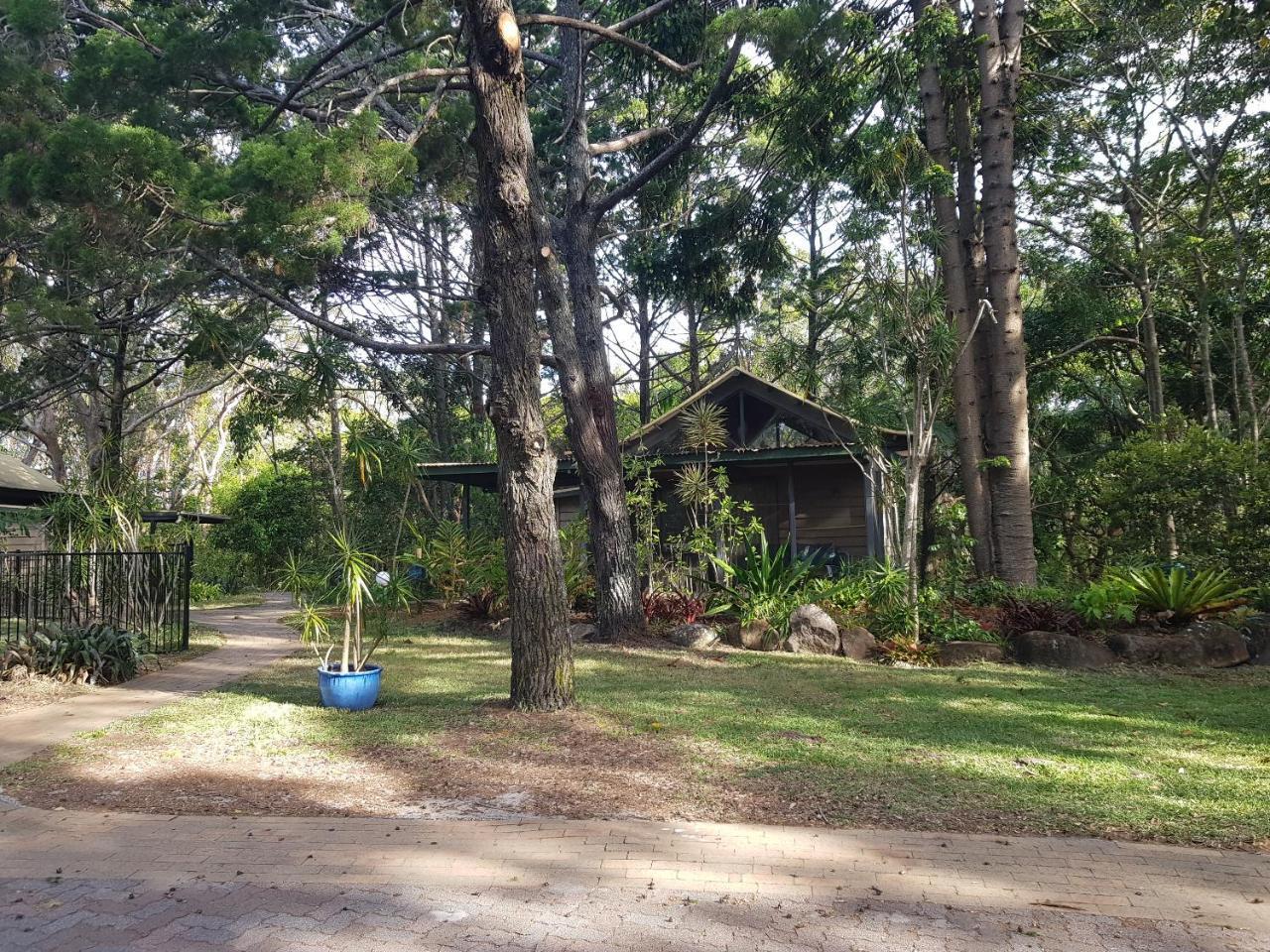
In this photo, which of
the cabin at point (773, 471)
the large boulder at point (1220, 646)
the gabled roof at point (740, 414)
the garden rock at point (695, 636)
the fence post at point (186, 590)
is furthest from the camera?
the gabled roof at point (740, 414)

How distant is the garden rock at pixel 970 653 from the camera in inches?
419

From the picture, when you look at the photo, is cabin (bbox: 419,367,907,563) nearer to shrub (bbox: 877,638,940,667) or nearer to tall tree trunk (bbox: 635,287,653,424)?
shrub (bbox: 877,638,940,667)

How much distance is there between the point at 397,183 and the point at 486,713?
23.7 ft

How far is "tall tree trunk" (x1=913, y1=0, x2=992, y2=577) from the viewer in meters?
13.5

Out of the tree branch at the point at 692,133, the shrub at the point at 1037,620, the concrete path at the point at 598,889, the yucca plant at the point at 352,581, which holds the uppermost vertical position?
the tree branch at the point at 692,133

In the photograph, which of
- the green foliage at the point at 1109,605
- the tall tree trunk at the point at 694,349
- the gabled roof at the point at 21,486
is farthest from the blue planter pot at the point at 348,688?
the tall tree trunk at the point at 694,349

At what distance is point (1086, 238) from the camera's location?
19.2 meters

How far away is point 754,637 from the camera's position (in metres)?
12.1

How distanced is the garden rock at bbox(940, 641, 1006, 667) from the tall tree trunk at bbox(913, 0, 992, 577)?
10.4 feet

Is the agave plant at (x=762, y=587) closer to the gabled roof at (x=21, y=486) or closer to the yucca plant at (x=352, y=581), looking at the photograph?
the yucca plant at (x=352, y=581)

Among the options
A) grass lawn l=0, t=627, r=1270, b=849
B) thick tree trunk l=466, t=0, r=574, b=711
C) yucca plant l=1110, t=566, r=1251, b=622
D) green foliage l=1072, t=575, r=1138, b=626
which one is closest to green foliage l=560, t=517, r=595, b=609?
grass lawn l=0, t=627, r=1270, b=849

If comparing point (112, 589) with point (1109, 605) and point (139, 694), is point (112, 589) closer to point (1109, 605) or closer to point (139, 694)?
point (139, 694)

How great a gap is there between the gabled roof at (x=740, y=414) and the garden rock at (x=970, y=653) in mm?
5941

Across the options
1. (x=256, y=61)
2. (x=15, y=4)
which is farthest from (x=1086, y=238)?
(x=15, y=4)
